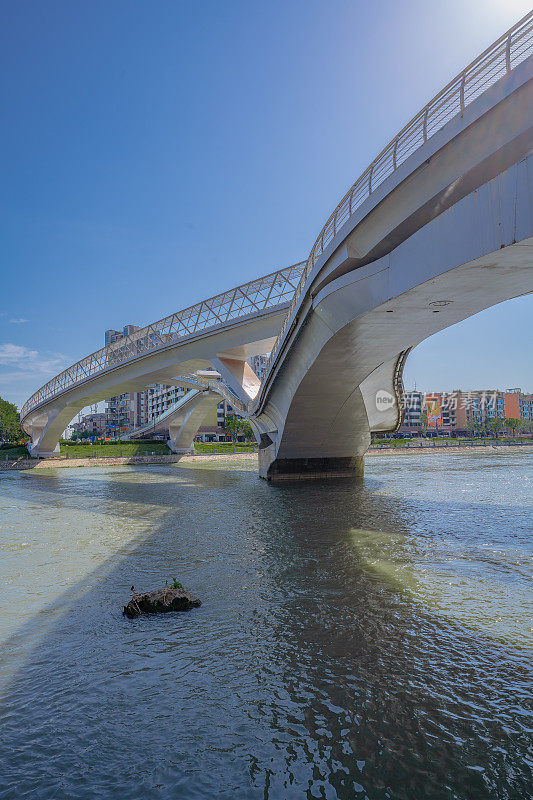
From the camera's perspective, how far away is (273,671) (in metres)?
6.29

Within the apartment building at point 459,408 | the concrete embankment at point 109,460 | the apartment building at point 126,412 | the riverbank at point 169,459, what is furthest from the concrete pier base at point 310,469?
the apartment building at point 459,408

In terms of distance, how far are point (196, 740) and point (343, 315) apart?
13.7 metres

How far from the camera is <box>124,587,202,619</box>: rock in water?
27.7 feet

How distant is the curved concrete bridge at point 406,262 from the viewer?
29.4 feet

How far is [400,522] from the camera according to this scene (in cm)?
1717

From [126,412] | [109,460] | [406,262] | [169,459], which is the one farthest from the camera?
[126,412]

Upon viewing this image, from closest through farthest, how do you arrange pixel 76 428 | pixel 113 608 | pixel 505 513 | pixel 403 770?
pixel 403 770
pixel 113 608
pixel 505 513
pixel 76 428

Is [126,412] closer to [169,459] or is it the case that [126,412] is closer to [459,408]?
[169,459]

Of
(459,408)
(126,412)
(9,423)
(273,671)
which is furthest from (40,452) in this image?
(459,408)

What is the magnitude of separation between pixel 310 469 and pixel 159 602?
26415 mm

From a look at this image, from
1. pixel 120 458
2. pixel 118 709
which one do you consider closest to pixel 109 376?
pixel 120 458

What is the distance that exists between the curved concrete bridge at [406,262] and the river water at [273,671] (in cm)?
629

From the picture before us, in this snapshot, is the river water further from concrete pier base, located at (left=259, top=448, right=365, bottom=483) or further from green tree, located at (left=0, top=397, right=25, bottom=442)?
green tree, located at (left=0, top=397, right=25, bottom=442)

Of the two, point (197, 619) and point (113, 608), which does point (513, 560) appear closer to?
point (197, 619)
